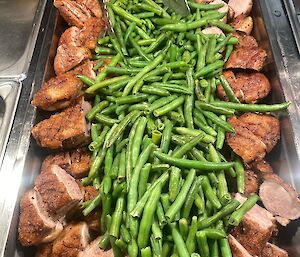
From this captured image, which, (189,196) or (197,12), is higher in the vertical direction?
(197,12)

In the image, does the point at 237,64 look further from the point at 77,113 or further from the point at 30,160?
the point at 30,160

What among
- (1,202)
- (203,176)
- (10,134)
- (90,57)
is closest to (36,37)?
(90,57)

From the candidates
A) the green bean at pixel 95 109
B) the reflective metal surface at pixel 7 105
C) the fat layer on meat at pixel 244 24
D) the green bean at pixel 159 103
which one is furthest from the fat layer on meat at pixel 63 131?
the fat layer on meat at pixel 244 24

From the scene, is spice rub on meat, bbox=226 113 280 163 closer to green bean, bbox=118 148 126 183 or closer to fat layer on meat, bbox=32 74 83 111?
green bean, bbox=118 148 126 183

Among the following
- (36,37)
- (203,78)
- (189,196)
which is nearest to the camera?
(189,196)

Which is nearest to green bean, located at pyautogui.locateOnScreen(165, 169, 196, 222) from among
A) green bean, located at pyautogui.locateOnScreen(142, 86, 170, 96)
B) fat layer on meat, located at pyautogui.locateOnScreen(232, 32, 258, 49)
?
green bean, located at pyautogui.locateOnScreen(142, 86, 170, 96)

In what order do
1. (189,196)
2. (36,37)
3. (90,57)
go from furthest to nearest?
(36,37)
(90,57)
(189,196)


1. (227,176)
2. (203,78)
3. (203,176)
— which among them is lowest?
(227,176)
